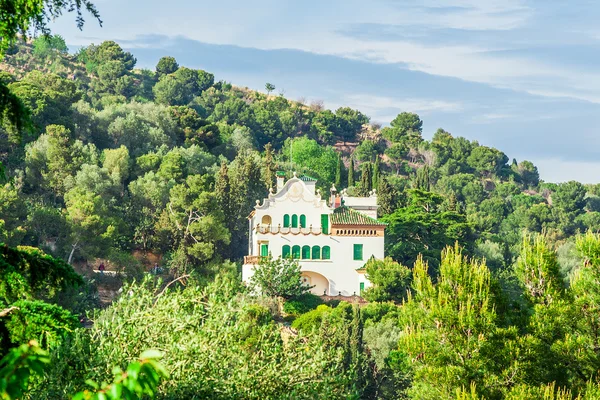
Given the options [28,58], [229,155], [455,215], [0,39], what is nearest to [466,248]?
[455,215]

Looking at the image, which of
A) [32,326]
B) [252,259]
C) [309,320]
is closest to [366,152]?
[252,259]

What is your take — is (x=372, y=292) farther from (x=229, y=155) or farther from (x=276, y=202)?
(x=229, y=155)

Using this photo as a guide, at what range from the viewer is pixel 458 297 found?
1051 inches

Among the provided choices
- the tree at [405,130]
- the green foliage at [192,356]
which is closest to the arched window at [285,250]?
the green foliage at [192,356]

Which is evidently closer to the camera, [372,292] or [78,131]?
[372,292]

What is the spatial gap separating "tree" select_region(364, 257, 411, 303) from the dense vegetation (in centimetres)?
10

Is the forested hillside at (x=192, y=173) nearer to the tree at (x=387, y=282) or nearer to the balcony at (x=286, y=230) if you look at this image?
the balcony at (x=286, y=230)

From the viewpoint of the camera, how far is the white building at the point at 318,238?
5241cm

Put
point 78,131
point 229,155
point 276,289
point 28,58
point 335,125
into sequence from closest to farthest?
point 276,289 < point 78,131 < point 229,155 < point 28,58 < point 335,125

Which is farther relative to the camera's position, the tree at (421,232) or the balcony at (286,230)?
the tree at (421,232)

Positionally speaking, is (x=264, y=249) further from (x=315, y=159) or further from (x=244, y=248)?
(x=315, y=159)

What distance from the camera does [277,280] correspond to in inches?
1922

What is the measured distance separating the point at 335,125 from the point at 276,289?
67.6m

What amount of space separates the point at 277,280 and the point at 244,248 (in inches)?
439
